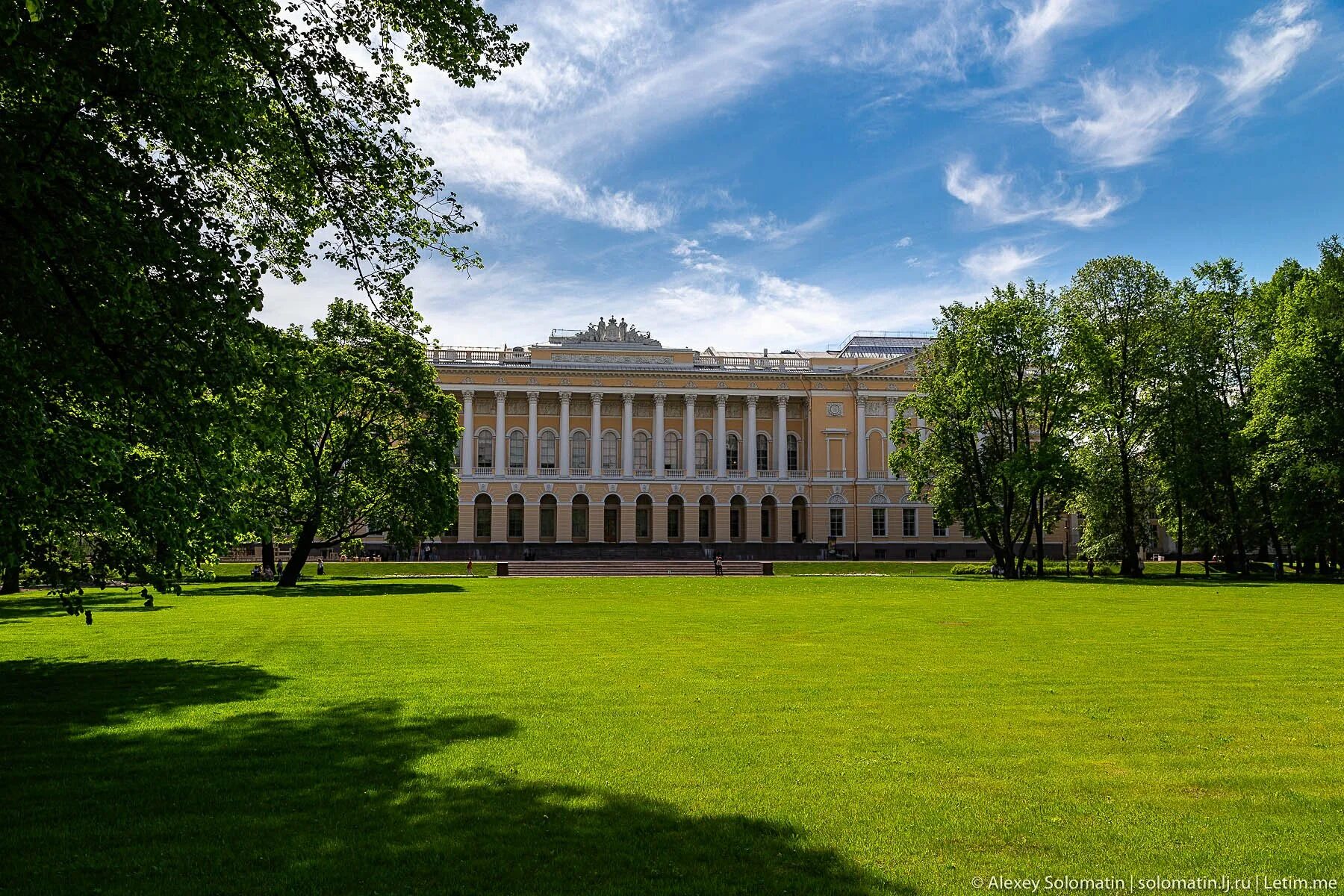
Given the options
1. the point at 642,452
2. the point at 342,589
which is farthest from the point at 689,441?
the point at 342,589

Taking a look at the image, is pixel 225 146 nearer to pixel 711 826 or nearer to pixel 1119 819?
pixel 711 826

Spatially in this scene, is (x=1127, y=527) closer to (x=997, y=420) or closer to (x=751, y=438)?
(x=997, y=420)

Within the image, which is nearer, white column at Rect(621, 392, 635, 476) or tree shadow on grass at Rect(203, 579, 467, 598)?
tree shadow on grass at Rect(203, 579, 467, 598)

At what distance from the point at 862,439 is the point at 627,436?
61.5ft

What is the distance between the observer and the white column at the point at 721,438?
73.7 meters

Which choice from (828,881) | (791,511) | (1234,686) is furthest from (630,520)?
(828,881)

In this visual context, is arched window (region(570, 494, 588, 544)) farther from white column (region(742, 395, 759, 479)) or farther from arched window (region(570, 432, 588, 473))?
white column (region(742, 395, 759, 479))

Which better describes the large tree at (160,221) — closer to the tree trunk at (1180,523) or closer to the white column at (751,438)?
the tree trunk at (1180,523)

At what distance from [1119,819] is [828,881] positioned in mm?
2423

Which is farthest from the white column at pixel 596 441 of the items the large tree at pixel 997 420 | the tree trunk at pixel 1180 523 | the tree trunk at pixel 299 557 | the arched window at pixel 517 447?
the tree trunk at pixel 1180 523

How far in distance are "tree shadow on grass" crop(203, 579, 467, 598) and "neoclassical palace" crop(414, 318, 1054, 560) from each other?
31.8 m

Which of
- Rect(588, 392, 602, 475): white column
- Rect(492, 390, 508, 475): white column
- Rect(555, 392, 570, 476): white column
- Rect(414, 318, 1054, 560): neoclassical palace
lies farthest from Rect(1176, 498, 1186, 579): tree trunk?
Rect(492, 390, 508, 475): white column

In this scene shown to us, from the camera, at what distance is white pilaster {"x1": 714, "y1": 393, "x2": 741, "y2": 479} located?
7369 cm

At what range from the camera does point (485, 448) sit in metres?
72.9
